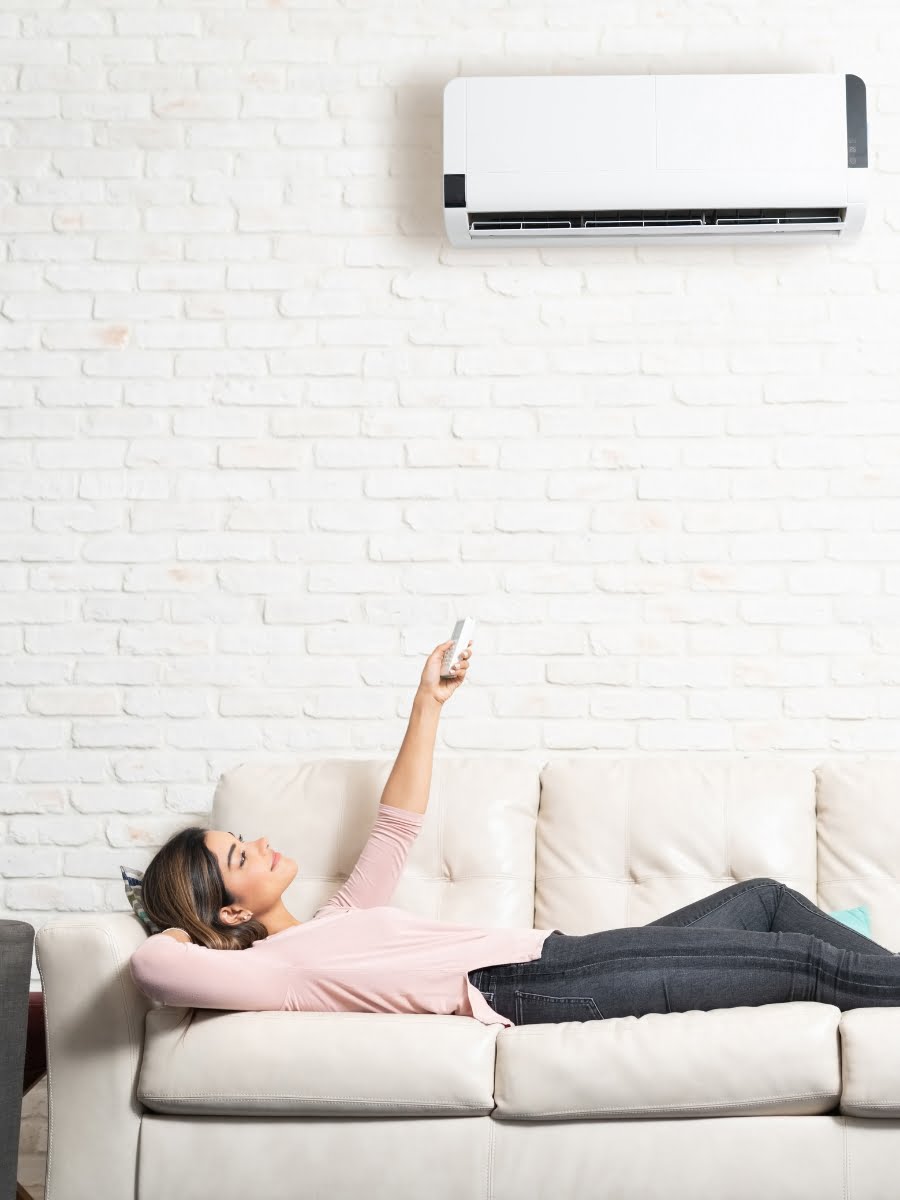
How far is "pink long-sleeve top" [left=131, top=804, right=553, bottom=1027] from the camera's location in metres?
1.84

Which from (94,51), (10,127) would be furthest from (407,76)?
(10,127)

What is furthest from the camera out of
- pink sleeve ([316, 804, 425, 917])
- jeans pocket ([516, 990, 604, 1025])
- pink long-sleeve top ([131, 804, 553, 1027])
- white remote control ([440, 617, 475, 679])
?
white remote control ([440, 617, 475, 679])

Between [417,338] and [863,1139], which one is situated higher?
[417,338]

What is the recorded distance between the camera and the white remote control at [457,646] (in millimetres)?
2395

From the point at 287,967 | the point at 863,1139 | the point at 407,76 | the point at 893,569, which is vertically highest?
the point at 407,76

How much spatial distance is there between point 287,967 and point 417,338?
58.5 inches

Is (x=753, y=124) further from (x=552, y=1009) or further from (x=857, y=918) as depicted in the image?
(x=552, y=1009)

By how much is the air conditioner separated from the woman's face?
1.44 metres

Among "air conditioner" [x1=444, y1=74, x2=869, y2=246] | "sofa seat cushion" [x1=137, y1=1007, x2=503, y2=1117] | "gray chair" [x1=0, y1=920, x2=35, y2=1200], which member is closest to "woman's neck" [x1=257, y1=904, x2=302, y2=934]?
"sofa seat cushion" [x1=137, y1=1007, x2=503, y2=1117]

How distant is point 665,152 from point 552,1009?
1.78 m

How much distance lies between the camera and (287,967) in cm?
198

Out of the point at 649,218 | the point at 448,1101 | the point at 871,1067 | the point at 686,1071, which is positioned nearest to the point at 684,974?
the point at 686,1071

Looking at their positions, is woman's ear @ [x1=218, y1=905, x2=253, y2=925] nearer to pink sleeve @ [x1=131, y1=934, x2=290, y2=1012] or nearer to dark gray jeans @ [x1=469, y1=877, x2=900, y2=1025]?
pink sleeve @ [x1=131, y1=934, x2=290, y2=1012]

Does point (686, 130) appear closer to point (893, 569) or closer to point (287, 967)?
point (893, 569)
